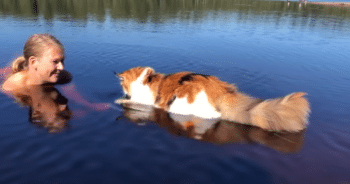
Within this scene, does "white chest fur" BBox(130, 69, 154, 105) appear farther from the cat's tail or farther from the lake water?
the cat's tail

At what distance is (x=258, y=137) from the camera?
3.05 metres

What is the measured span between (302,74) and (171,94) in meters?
3.99

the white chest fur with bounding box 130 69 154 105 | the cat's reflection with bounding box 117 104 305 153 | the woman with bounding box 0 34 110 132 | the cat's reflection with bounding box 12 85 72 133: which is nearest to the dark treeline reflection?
the woman with bounding box 0 34 110 132

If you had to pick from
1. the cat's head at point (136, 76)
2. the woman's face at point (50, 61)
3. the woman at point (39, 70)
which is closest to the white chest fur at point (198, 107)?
the cat's head at point (136, 76)

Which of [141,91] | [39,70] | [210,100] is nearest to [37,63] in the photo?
[39,70]

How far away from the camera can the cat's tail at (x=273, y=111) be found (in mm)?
2928

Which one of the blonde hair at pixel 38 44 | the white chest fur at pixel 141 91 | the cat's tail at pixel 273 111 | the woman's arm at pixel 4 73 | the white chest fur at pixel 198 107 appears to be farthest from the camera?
the woman's arm at pixel 4 73

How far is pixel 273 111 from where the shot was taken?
297 cm

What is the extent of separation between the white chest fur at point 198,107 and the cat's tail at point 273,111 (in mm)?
277

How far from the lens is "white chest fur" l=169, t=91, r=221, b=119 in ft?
11.0

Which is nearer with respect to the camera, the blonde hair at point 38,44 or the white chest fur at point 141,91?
the blonde hair at point 38,44

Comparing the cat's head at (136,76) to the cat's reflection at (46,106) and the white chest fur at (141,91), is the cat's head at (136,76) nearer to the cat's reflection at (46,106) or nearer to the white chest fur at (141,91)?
the white chest fur at (141,91)

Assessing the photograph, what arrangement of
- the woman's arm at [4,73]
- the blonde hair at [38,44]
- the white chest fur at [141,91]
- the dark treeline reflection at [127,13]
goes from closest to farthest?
1. the blonde hair at [38,44]
2. the white chest fur at [141,91]
3. the woman's arm at [4,73]
4. the dark treeline reflection at [127,13]

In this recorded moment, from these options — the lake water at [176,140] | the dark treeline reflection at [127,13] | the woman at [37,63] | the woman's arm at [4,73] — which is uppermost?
the dark treeline reflection at [127,13]
